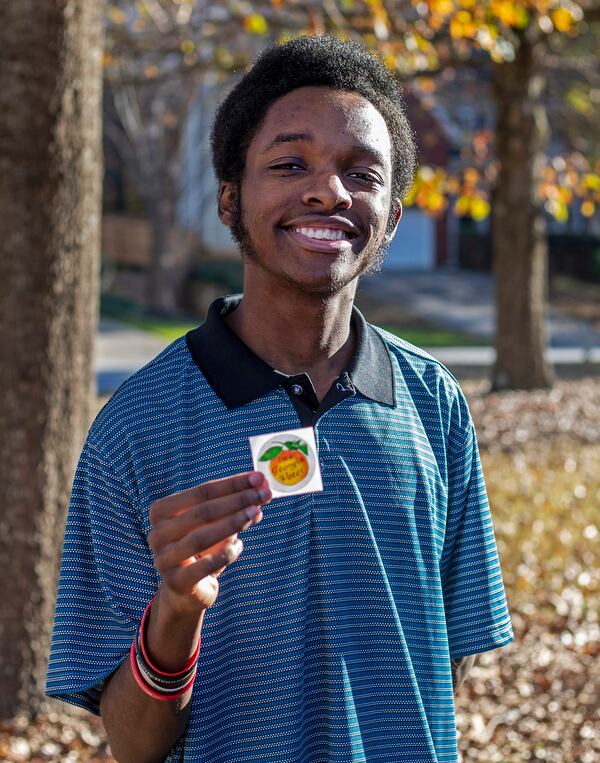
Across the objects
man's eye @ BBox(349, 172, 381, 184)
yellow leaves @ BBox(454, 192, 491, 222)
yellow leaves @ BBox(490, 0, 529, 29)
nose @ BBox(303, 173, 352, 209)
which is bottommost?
yellow leaves @ BBox(454, 192, 491, 222)

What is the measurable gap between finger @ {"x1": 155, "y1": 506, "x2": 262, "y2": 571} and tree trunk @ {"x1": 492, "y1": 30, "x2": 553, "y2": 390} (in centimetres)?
1206

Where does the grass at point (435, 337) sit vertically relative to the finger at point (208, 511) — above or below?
below

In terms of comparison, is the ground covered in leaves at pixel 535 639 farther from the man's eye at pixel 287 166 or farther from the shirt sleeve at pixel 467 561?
the man's eye at pixel 287 166

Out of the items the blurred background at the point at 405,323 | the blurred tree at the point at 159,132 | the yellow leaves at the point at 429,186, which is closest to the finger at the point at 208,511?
the blurred background at the point at 405,323

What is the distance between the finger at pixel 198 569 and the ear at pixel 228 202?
2.55 ft

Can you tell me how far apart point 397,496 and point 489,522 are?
322mm

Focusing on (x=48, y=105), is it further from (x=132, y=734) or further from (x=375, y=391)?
(x=132, y=734)

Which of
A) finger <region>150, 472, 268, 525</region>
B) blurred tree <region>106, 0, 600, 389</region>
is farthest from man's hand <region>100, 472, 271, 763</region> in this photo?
blurred tree <region>106, 0, 600, 389</region>

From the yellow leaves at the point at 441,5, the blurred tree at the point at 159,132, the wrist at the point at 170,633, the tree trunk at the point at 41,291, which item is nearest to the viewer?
the wrist at the point at 170,633

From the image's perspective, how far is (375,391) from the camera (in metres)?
2.27

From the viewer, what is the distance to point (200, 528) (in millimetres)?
1799

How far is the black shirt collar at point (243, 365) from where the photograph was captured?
217 cm

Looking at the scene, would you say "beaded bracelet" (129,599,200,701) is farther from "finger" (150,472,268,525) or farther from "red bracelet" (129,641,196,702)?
"finger" (150,472,268,525)

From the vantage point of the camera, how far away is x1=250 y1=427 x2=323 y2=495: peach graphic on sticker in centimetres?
193
